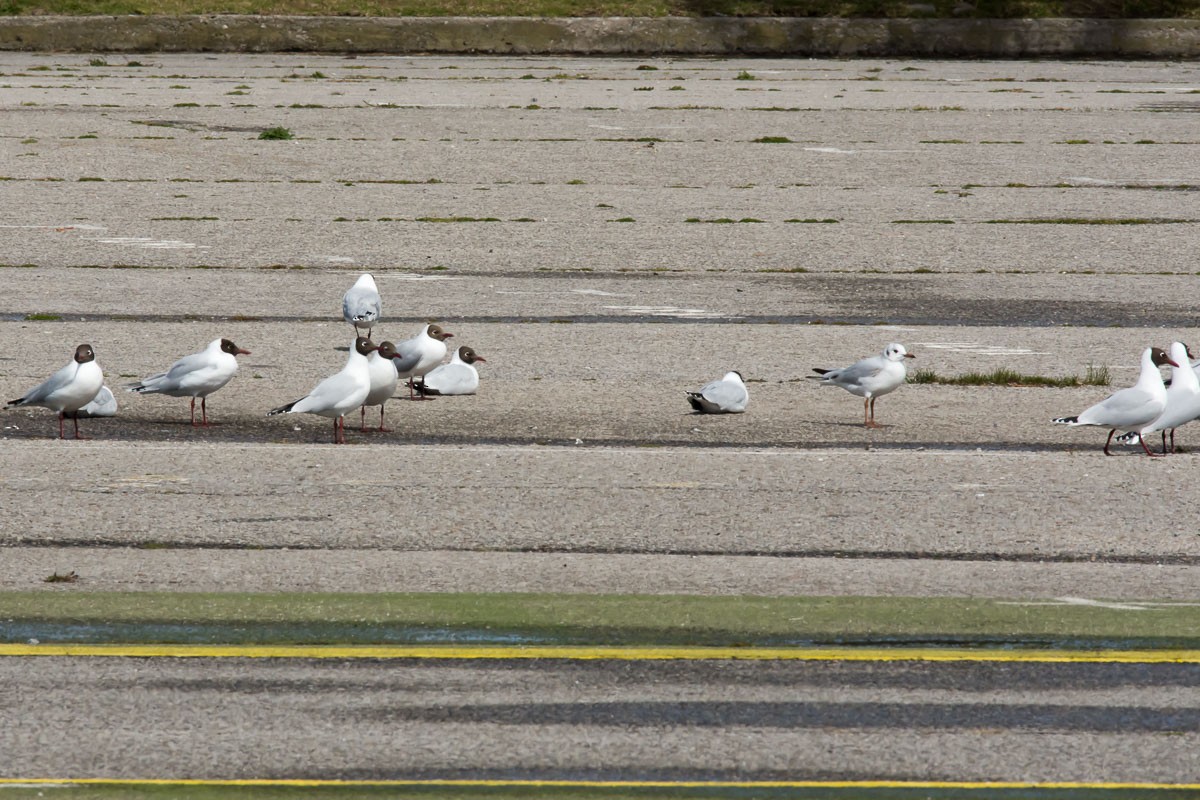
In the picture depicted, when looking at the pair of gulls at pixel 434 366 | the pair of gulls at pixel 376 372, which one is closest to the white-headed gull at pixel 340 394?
the pair of gulls at pixel 376 372

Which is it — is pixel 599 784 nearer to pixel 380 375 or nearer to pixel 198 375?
pixel 380 375

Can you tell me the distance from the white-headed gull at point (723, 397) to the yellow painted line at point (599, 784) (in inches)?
245

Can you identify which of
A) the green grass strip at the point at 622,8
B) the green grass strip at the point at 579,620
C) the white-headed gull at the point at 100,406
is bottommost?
the white-headed gull at the point at 100,406

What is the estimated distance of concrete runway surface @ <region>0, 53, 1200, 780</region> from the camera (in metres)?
6.46

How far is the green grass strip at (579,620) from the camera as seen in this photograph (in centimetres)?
741

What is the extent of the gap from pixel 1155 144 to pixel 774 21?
13947 mm

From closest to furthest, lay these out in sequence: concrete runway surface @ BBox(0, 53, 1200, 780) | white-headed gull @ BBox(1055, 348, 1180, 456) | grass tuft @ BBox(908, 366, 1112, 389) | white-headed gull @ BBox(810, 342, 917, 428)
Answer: concrete runway surface @ BBox(0, 53, 1200, 780), white-headed gull @ BBox(1055, 348, 1180, 456), white-headed gull @ BBox(810, 342, 917, 428), grass tuft @ BBox(908, 366, 1112, 389)

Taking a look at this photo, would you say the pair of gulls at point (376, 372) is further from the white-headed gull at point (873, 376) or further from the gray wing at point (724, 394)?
the white-headed gull at point (873, 376)

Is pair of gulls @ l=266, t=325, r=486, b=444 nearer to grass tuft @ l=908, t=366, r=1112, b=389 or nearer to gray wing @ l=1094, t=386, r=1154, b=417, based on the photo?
grass tuft @ l=908, t=366, r=1112, b=389

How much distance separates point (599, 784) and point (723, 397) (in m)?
6.37

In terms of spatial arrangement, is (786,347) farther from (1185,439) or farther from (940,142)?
(940,142)

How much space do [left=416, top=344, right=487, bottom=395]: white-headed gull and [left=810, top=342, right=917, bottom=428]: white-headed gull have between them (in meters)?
2.49

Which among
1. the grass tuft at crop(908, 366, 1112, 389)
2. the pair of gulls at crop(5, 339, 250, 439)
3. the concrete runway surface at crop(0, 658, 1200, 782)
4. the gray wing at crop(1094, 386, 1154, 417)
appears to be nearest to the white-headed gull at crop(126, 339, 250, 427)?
the pair of gulls at crop(5, 339, 250, 439)

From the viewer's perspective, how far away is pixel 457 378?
12719 mm
